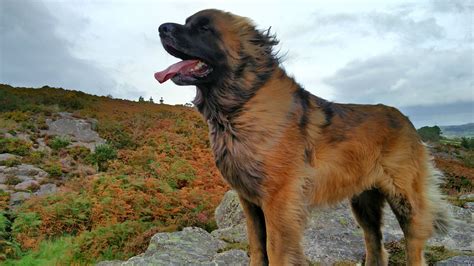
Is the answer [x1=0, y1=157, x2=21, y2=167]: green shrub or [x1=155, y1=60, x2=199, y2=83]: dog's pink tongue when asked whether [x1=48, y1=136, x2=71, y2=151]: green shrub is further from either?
[x1=155, y1=60, x2=199, y2=83]: dog's pink tongue

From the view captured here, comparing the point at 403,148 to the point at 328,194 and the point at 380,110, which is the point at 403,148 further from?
the point at 328,194

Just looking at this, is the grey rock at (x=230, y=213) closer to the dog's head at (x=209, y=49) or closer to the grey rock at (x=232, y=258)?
the grey rock at (x=232, y=258)

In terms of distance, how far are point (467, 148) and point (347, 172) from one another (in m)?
26.6

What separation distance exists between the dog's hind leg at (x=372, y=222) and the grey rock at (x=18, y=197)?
9.66 m

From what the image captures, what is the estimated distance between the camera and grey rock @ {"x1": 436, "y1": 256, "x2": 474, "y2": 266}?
488cm

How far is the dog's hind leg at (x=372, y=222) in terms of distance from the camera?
4.68 metres

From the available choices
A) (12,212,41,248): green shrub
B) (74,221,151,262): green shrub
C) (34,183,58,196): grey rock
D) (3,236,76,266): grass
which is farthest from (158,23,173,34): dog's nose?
(34,183,58,196): grey rock

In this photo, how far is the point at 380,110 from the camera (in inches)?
167

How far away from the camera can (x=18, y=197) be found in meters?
11.7

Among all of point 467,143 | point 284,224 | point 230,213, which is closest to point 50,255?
point 230,213

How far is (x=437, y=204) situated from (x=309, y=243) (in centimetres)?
173

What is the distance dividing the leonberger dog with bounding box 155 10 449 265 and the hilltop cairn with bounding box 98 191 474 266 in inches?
38.4

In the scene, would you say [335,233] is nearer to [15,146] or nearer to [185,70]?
[185,70]

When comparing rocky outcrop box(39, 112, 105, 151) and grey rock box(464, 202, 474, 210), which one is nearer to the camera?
grey rock box(464, 202, 474, 210)
